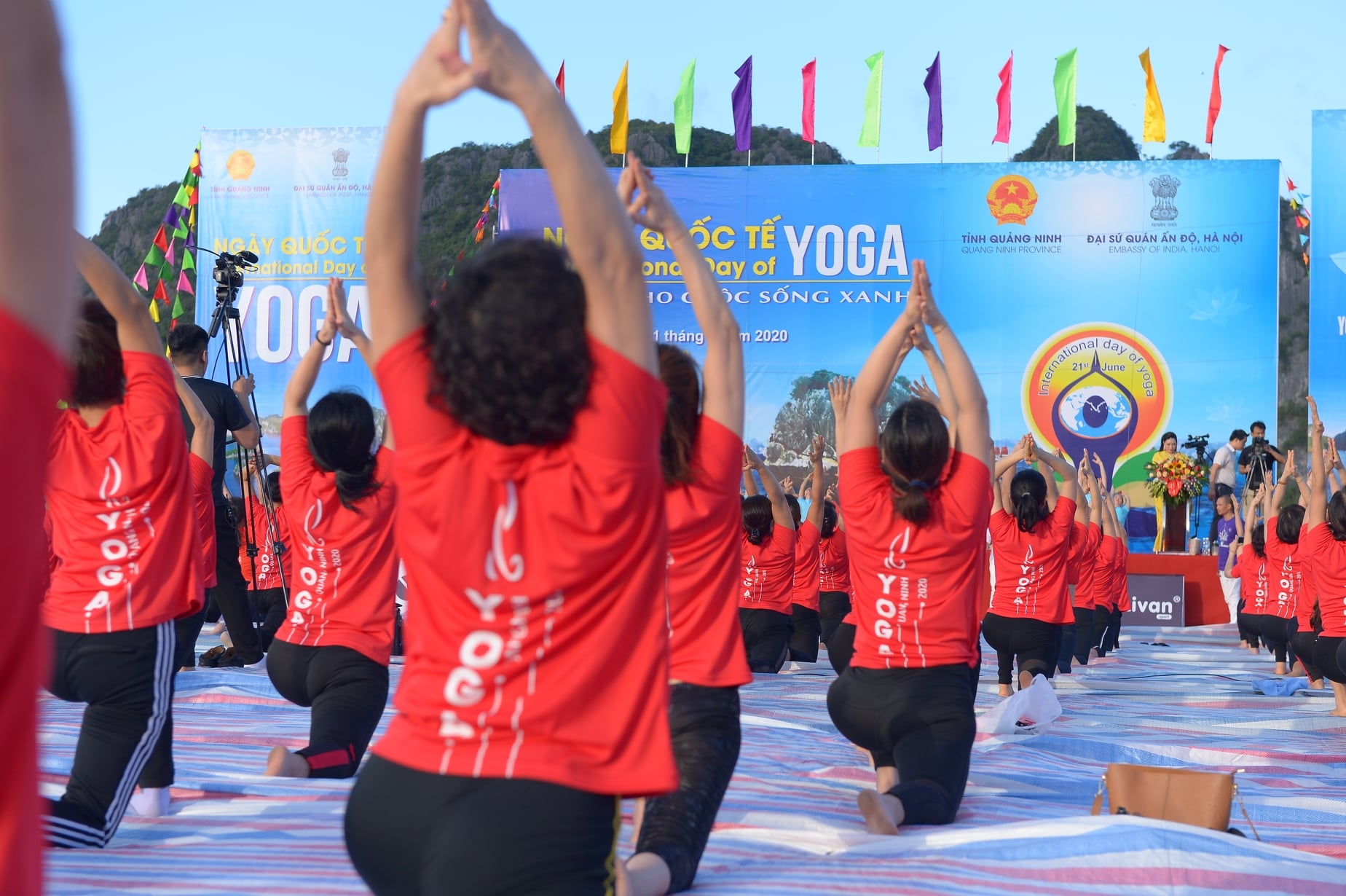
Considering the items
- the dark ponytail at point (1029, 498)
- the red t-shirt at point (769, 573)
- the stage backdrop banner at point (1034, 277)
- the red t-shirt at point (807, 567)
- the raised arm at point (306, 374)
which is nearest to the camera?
→ the raised arm at point (306, 374)

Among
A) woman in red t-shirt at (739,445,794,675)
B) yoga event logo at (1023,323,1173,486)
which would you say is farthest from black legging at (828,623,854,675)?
yoga event logo at (1023,323,1173,486)

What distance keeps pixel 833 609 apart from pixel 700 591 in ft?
24.1

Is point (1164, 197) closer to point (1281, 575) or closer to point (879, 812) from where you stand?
point (1281, 575)

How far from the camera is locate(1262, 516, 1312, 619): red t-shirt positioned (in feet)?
31.0

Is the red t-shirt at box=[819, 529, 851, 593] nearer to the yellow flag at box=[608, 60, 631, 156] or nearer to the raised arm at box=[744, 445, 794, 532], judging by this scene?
the raised arm at box=[744, 445, 794, 532]

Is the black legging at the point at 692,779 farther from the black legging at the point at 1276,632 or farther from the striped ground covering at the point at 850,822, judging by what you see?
the black legging at the point at 1276,632

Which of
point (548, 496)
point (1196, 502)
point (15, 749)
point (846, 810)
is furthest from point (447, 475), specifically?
point (1196, 502)

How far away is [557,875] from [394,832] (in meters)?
0.21

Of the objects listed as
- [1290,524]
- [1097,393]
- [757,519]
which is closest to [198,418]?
[757,519]

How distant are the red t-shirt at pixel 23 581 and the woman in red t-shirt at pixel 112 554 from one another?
2.52 m

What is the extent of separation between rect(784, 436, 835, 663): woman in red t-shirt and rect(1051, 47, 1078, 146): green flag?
11.9 metres

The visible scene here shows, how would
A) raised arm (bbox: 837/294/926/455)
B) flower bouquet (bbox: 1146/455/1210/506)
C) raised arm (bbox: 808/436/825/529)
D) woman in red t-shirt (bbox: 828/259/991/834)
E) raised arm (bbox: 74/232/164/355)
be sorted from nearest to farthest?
raised arm (bbox: 74/232/164/355)
raised arm (bbox: 837/294/926/455)
woman in red t-shirt (bbox: 828/259/991/834)
raised arm (bbox: 808/436/825/529)
flower bouquet (bbox: 1146/455/1210/506)

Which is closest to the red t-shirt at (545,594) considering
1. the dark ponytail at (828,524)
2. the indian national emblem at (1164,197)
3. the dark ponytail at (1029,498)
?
the dark ponytail at (1029,498)

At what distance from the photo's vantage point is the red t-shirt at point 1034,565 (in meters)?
7.66
